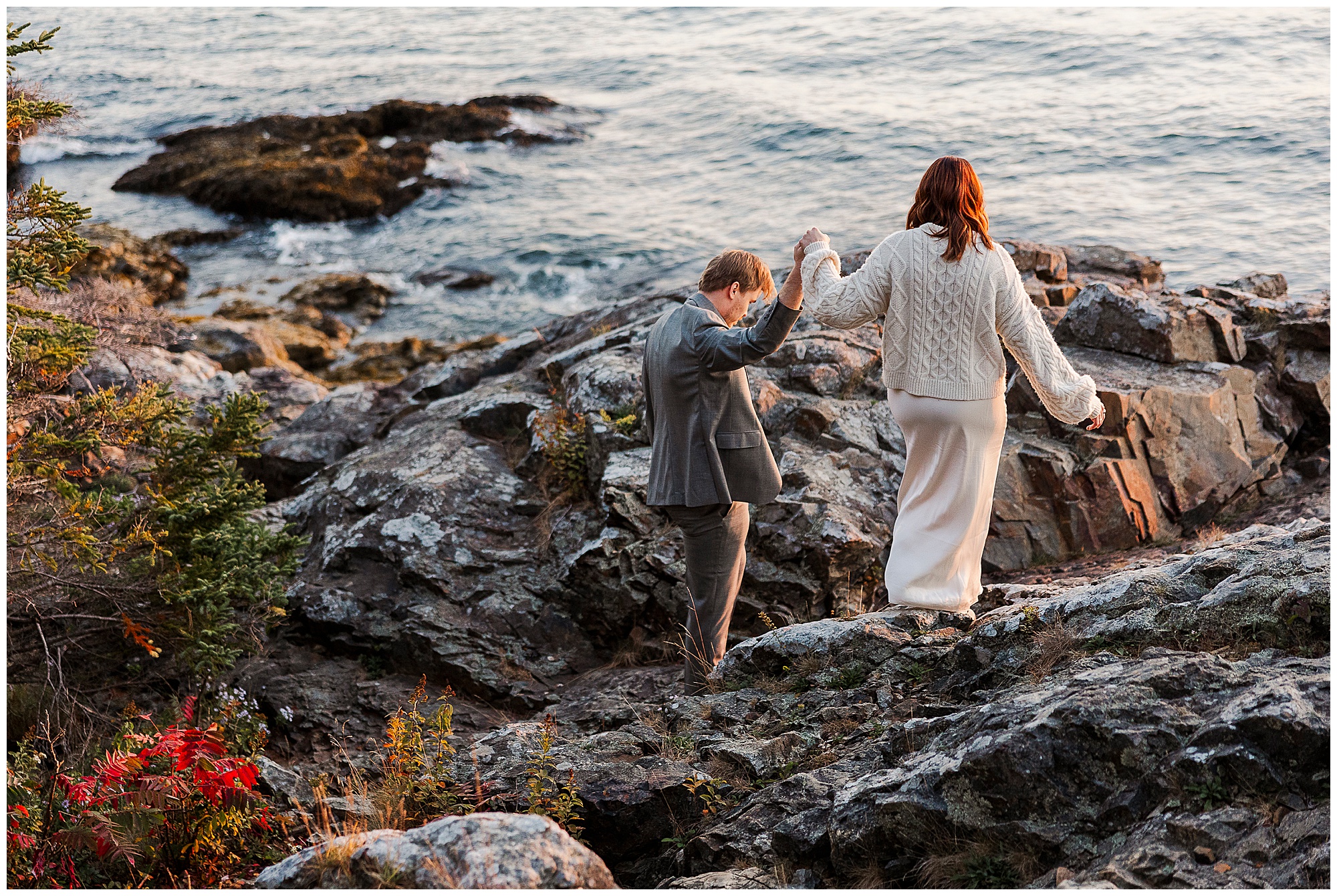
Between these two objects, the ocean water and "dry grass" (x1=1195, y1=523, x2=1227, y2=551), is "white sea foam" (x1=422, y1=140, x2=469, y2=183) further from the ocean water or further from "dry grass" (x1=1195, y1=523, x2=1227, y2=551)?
"dry grass" (x1=1195, y1=523, x2=1227, y2=551)

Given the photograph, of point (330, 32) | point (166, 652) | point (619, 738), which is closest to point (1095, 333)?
point (619, 738)

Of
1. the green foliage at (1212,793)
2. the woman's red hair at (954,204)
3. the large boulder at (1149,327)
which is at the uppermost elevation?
the woman's red hair at (954,204)

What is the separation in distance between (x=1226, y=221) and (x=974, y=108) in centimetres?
937

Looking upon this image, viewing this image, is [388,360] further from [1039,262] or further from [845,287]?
[845,287]

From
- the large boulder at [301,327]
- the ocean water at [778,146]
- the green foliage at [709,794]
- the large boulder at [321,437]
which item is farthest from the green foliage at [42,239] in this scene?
the ocean water at [778,146]

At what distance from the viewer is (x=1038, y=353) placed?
4852mm

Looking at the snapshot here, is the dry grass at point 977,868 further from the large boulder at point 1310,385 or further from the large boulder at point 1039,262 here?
the large boulder at point 1039,262

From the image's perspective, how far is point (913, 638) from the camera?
5.00 m

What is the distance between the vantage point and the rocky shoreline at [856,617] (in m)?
3.32

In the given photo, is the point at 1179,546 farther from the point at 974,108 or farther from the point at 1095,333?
the point at 974,108

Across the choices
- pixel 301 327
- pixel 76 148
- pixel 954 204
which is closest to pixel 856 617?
pixel 954 204

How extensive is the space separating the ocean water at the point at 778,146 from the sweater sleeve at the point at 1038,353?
33.9 ft

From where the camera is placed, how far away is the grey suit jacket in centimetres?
508

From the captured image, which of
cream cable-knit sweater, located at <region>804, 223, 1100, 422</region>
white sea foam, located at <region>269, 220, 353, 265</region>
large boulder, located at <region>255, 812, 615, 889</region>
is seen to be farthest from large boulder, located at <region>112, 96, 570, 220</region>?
large boulder, located at <region>255, 812, 615, 889</region>
